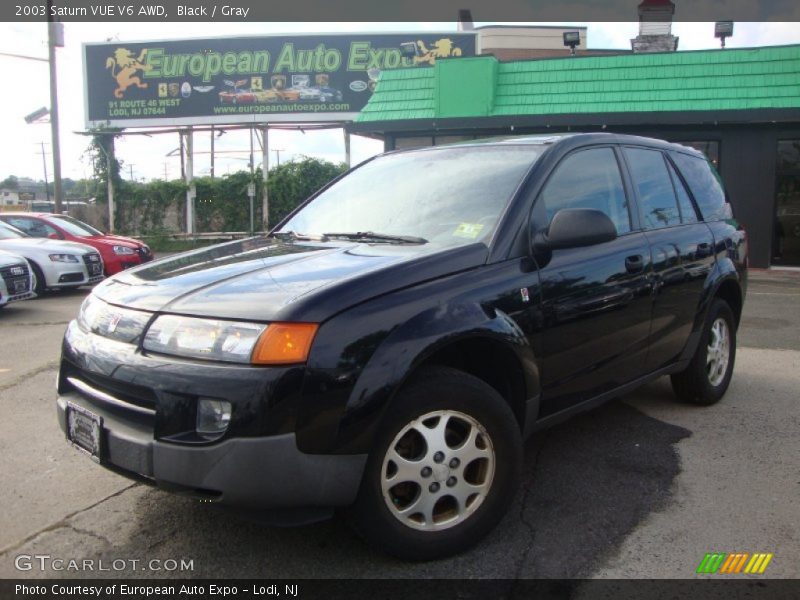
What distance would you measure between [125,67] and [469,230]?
80.1ft

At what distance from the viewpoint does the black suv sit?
7.89ft

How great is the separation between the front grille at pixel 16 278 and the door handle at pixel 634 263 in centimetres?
826

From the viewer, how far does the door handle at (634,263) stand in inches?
146

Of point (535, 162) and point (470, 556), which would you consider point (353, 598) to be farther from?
point (535, 162)

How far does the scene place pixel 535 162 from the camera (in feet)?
11.2

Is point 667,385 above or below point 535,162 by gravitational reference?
below

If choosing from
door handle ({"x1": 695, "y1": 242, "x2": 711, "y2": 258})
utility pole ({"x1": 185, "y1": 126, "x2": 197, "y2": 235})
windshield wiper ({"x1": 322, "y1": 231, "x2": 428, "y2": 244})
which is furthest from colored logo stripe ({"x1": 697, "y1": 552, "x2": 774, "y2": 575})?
utility pole ({"x1": 185, "y1": 126, "x2": 197, "y2": 235})

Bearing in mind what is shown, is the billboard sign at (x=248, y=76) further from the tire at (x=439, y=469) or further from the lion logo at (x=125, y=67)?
the tire at (x=439, y=469)

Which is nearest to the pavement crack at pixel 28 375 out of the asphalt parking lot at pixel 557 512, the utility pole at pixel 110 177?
the asphalt parking lot at pixel 557 512

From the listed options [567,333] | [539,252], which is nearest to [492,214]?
[539,252]

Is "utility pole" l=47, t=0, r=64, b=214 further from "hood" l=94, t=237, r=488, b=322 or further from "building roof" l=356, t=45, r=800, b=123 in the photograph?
"hood" l=94, t=237, r=488, b=322

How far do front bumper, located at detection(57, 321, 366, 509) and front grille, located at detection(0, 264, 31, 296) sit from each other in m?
7.58

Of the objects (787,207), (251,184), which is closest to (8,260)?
(251,184)

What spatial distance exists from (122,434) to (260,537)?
2.68 feet
